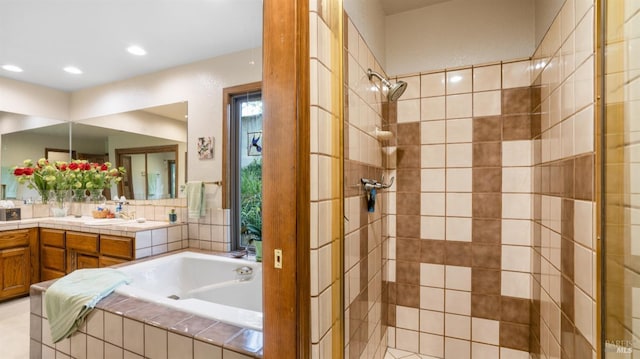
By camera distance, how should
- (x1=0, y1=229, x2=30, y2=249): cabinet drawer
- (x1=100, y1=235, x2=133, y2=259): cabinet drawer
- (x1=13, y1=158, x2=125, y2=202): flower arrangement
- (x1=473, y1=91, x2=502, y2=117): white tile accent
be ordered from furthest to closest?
1. (x1=13, y1=158, x2=125, y2=202): flower arrangement
2. (x1=0, y1=229, x2=30, y2=249): cabinet drawer
3. (x1=100, y1=235, x2=133, y2=259): cabinet drawer
4. (x1=473, y1=91, x2=502, y2=117): white tile accent

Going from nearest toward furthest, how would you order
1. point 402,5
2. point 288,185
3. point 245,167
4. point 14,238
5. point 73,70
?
point 288,185, point 245,167, point 402,5, point 14,238, point 73,70

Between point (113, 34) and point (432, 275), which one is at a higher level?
point (113, 34)

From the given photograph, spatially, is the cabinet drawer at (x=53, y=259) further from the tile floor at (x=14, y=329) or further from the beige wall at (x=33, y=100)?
the beige wall at (x=33, y=100)

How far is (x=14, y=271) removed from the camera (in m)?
2.59

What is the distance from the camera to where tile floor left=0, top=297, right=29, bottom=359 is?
5.95ft

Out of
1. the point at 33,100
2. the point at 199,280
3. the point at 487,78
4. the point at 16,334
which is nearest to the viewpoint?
the point at 487,78

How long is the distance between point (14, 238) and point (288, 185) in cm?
336

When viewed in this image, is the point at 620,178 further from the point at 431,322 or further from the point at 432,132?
the point at 431,322

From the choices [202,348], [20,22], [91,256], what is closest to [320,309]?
[202,348]

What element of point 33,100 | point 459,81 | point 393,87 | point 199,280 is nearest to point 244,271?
point 199,280

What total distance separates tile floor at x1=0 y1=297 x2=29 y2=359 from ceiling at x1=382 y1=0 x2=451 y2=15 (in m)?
3.33

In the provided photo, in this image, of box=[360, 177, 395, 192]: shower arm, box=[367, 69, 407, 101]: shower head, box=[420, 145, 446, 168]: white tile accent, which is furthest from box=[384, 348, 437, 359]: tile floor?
box=[367, 69, 407, 101]: shower head

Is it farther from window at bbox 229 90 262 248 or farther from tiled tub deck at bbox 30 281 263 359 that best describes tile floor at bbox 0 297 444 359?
window at bbox 229 90 262 248

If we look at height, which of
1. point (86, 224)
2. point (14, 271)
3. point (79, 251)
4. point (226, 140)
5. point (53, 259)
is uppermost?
point (226, 140)
